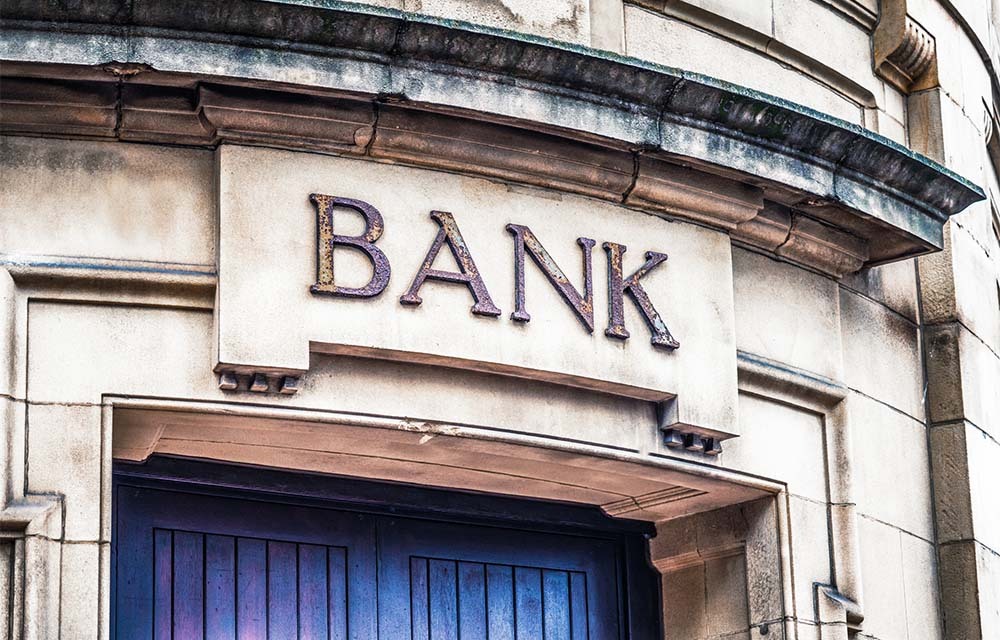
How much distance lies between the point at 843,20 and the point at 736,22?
3.14 feet

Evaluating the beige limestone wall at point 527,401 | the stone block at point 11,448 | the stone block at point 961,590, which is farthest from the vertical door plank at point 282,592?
the stone block at point 961,590

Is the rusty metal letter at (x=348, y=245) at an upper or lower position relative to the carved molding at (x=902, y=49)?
lower

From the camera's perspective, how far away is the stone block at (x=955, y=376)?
10.8 metres

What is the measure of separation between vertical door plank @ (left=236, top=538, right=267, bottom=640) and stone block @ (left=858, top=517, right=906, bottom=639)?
310 centimetres

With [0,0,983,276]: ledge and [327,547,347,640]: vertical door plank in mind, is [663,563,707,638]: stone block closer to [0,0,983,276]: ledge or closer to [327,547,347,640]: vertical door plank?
[0,0,983,276]: ledge

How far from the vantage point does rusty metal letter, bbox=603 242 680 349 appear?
9.09 m

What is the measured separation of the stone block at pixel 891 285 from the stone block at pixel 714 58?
2.91 ft

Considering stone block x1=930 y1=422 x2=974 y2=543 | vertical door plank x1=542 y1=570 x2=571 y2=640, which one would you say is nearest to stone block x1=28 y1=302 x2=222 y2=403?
vertical door plank x1=542 y1=570 x2=571 y2=640

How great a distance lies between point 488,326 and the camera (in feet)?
28.6

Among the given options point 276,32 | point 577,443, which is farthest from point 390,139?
point 577,443

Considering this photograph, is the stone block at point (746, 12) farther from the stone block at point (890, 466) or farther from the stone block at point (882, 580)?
the stone block at point (882, 580)

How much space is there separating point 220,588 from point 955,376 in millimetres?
4348

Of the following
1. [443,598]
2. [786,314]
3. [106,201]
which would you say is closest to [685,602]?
[443,598]

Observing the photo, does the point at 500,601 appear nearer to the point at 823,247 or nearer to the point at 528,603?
the point at 528,603
